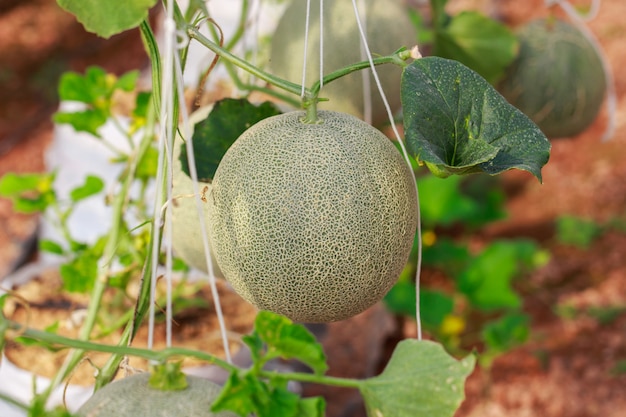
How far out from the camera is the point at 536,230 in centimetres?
332

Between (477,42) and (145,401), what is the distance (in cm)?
101

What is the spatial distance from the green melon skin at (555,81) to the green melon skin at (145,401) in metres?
1.13

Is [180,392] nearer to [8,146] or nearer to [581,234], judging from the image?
[581,234]

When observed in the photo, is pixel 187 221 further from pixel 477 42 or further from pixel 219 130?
pixel 477 42

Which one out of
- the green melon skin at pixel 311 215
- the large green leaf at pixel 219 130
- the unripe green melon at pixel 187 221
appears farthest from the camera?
the unripe green melon at pixel 187 221

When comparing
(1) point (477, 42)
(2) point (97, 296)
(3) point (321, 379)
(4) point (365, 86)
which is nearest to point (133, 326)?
(3) point (321, 379)

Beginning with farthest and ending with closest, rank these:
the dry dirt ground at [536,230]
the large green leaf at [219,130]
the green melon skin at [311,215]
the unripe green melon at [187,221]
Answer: the dry dirt ground at [536,230] → the unripe green melon at [187,221] → the large green leaf at [219,130] → the green melon skin at [311,215]

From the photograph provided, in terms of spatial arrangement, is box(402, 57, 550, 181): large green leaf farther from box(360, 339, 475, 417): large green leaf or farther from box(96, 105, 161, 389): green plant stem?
box(96, 105, 161, 389): green plant stem

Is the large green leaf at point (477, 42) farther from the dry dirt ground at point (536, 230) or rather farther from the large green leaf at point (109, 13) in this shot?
the dry dirt ground at point (536, 230)

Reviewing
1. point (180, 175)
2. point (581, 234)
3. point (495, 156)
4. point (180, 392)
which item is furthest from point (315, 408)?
point (581, 234)

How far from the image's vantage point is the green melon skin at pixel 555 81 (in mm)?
1554

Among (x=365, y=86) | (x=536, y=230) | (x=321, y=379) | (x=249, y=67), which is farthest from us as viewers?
(x=536, y=230)

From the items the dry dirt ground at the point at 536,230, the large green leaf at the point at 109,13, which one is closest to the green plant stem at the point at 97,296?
the large green leaf at the point at 109,13

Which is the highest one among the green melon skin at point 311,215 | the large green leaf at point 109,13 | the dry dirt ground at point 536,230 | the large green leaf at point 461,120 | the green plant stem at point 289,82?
the large green leaf at point 109,13
